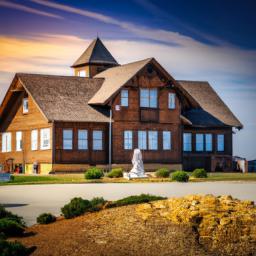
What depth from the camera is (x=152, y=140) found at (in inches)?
2571

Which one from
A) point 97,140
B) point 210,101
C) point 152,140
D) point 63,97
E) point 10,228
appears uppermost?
point 210,101

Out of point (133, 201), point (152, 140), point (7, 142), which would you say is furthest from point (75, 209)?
point (7, 142)

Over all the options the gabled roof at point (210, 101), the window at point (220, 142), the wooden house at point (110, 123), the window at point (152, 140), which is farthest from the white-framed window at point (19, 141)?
the window at point (220, 142)

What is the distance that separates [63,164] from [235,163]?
60.5ft

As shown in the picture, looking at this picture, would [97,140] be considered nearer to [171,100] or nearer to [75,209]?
[171,100]

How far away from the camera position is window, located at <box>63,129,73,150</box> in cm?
6106

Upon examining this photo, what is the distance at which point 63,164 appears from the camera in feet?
199

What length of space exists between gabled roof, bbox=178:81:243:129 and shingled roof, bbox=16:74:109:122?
11807 millimetres

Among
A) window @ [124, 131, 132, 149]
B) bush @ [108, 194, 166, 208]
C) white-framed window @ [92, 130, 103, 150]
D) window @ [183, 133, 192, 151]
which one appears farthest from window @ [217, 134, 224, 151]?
bush @ [108, 194, 166, 208]

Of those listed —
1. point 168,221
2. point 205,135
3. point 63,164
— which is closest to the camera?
point 168,221

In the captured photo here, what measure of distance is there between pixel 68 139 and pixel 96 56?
53.1ft

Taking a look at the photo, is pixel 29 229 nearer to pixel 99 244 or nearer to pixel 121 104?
pixel 99 244

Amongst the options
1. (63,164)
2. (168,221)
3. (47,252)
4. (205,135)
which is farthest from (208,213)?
(205,135)

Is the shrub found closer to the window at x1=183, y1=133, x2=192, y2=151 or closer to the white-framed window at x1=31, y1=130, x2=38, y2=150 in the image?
the white-framed window at x1=31, y1=130, x2=38, y2=150
